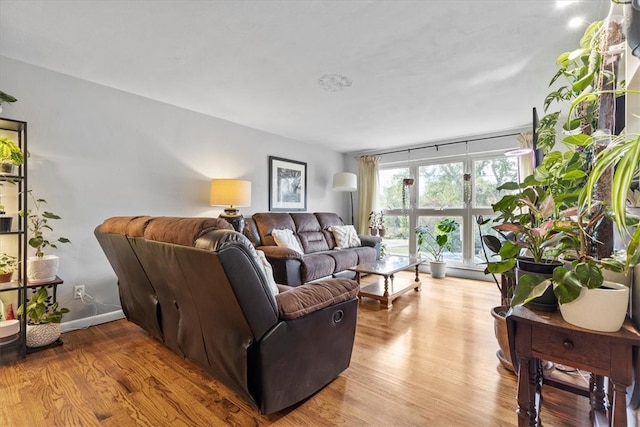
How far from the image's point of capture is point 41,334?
2119 millimetres

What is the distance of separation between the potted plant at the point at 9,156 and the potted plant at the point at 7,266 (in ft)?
2.16

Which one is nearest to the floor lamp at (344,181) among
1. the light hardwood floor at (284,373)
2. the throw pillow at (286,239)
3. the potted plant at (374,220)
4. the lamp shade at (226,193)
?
the potted plant at (374,220)

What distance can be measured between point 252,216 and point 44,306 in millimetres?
2237

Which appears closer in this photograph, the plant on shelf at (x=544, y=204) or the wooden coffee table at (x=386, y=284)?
the plant on shelf at (x=544, y=204)

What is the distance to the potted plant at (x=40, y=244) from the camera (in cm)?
213

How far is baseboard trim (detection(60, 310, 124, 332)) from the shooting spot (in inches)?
97.7

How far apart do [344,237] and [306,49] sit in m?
2.94

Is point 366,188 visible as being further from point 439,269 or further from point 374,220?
point 439,269

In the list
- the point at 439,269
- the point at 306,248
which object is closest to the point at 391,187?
the point at 439,269

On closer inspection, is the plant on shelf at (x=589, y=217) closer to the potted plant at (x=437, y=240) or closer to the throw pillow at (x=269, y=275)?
the throw pillow at (x=269, y=275)

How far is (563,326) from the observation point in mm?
936

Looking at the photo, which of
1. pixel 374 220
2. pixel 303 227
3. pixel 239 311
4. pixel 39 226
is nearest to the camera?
pixel 239 311

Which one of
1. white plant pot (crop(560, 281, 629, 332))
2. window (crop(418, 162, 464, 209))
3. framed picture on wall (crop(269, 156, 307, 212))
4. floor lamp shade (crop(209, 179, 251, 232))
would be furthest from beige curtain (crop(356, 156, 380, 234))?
white plant pot (crop(560, 281, 629, 332))

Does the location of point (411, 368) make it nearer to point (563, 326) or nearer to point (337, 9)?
point (563, 326)
